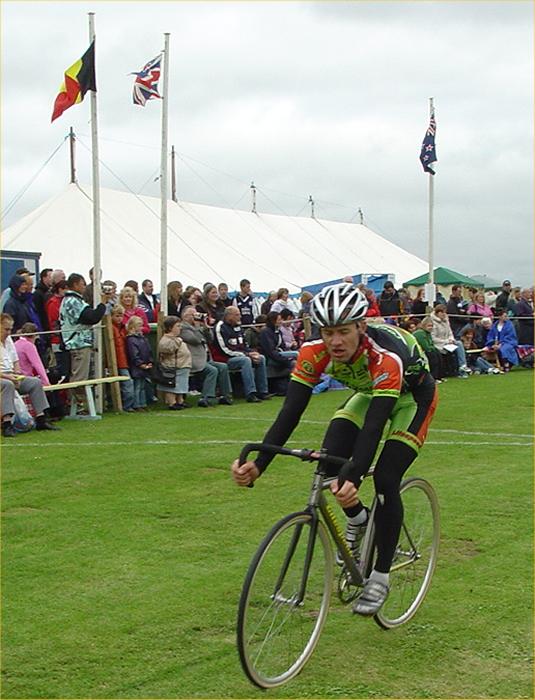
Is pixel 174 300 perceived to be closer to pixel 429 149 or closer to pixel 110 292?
pixel 110 292

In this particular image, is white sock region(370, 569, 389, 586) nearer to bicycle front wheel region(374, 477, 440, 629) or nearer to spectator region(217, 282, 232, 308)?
bicycle front wheel region(374, 477, 440, 629)

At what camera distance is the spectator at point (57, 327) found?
1638 cm

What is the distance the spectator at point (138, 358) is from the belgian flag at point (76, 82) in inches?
155

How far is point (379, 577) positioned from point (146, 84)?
1553cm

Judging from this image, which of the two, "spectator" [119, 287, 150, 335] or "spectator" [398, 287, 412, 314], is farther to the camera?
"spectator" [398, 287, 412, 314]

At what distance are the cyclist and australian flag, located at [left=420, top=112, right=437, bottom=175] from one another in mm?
22410

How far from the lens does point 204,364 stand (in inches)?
705

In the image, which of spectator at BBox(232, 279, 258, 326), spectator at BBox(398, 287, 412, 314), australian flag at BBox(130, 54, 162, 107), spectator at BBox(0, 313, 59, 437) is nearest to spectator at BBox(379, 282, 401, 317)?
spectator at BBox(398, 287, 412, 314)

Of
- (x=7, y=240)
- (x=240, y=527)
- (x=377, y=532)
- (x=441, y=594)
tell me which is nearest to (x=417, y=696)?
(x=377, y=532)

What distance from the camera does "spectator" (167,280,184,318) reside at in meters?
19.4

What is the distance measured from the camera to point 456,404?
18.2m

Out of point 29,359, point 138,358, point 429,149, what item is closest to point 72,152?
point 429,149

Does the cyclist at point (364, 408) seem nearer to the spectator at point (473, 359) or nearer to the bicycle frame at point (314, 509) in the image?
the bicycle frame at point (314, 509)

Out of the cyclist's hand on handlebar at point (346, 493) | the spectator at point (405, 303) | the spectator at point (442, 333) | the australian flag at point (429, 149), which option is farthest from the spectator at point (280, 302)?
the cyclist's hand on handlebar at point (346, 493)
